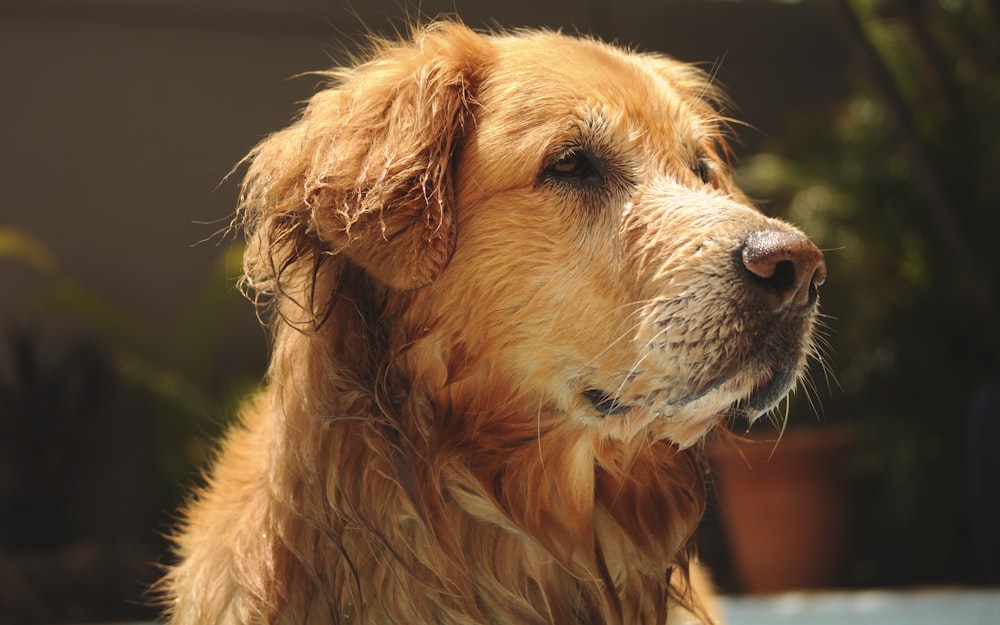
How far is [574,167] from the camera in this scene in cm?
248

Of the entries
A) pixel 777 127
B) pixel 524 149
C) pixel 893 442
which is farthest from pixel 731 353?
pixel 777 127

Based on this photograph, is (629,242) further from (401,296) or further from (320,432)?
(320,432)

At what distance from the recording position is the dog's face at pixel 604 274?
2.27 m

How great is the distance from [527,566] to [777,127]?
6770mm

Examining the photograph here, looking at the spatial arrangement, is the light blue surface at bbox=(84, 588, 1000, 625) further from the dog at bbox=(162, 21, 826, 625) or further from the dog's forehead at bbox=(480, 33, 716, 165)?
the dog's forehead at bbox=(480, 33, 716, 165)

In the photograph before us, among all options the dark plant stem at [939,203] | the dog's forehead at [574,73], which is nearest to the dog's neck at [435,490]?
the dog's forehead at [574,73]

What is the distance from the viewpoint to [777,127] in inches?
341

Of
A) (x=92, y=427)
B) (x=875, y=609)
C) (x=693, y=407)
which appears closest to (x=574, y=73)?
(x=693, y=407)

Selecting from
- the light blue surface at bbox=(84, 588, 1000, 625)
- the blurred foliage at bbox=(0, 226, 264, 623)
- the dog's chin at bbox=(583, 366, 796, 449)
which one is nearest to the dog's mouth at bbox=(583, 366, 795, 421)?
the dog's chin at bbox=(583, 366, 796, 449)

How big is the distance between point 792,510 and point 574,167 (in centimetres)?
544

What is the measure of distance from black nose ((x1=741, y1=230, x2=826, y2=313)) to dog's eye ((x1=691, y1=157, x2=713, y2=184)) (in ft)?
1.80

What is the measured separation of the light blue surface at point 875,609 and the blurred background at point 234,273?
1.06 metres

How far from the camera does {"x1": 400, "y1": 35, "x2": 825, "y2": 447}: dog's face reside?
2.27 metres

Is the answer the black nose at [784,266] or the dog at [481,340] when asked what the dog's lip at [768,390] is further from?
the black nose at [784,266]
